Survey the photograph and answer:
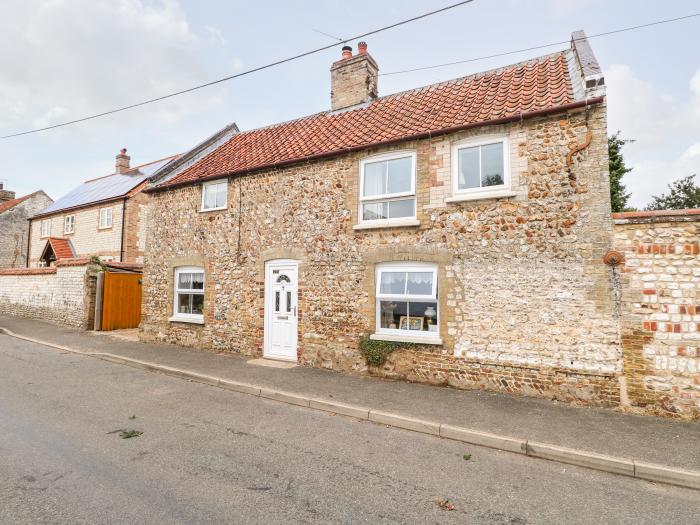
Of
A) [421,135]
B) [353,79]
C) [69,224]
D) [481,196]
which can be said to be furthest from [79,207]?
[481,196]

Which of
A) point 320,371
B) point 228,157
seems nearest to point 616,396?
point 320,371

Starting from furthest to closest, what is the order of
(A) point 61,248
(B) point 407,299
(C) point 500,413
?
(A) point 61,248 → (B) point 407,299 → (C) point 500,413

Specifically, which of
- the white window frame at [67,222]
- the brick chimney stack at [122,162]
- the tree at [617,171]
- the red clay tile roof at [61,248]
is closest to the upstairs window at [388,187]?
the tree at [617,171]

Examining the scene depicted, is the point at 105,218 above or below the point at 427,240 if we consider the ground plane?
above

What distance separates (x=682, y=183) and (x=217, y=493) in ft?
106

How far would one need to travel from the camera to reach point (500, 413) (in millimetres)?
5957

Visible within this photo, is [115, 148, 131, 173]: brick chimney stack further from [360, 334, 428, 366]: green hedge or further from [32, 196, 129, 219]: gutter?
[360, 334, 428, 366]: green hedge

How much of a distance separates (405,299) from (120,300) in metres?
12.9

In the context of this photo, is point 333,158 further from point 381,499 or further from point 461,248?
point 381,499

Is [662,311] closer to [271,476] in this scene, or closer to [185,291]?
[271,476]

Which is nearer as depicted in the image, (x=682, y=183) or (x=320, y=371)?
(x=320, y=371)

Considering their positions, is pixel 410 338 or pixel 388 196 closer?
pixel 410 338

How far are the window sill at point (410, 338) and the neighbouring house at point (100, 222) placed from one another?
16.6m

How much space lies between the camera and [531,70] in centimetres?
938
